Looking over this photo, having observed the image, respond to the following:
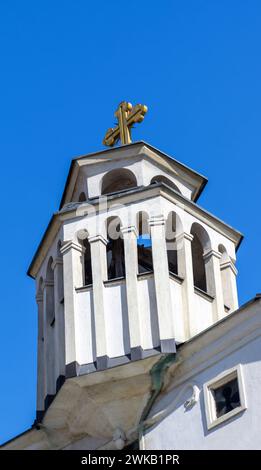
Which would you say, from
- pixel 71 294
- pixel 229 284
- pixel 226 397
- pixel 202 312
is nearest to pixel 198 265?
pixel 229 284

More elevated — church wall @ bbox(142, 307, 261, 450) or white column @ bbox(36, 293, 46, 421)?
white column @ bbox(36, 293, 46, 421)

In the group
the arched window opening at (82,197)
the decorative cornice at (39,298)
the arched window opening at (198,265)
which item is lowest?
the decorative cornice at (39,298)

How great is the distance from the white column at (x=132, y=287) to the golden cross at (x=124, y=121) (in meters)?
2.59

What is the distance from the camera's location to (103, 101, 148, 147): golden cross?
22.2 metres

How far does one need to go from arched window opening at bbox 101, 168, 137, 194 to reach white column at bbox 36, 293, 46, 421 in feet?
6.45

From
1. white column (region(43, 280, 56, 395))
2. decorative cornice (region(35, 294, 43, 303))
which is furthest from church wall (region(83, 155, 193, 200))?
decorative cornice (region(35, 294, 43, 303))

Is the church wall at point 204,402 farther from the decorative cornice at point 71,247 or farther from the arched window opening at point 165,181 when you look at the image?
the arched window opening at point 165,181

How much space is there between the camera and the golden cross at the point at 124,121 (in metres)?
22.2

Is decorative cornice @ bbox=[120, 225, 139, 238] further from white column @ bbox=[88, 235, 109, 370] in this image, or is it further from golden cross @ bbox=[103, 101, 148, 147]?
golden cross @ bbox=[103, 101, 148, 147]

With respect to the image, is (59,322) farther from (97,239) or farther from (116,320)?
(97,239)

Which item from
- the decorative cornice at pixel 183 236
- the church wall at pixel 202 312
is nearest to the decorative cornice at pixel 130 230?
the decorative cornice at pixel 183 236

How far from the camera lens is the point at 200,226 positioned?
20469mm
